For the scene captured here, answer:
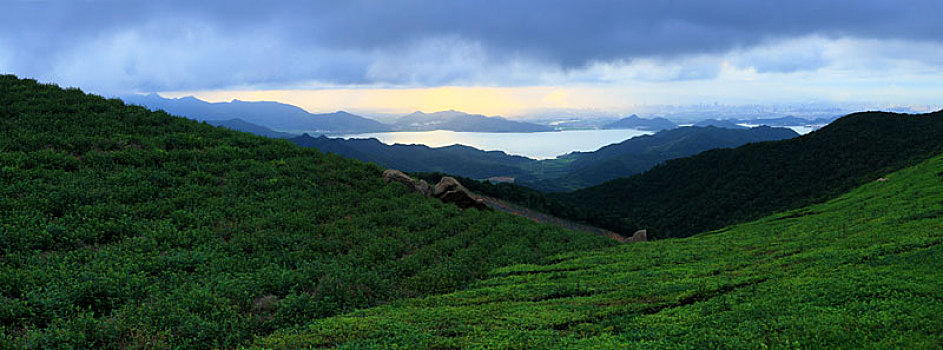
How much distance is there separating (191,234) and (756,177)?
145430 mm

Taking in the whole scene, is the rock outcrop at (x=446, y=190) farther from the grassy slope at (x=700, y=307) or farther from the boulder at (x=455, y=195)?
the grassy slope at (x=700, y=307)

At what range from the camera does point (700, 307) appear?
9.48 metres

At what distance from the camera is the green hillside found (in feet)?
32.1

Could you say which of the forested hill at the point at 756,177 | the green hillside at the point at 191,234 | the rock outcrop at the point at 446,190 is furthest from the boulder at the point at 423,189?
the forested hill at the point at 756,177

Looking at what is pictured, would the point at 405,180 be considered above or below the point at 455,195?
above

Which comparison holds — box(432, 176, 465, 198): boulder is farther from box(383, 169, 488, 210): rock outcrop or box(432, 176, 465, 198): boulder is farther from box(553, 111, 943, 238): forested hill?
box(553, 111, 943, 238): forested hill

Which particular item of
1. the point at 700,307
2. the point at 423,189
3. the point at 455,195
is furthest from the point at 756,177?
the point at 700,307

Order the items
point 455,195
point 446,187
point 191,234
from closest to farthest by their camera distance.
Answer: point 191,234 → point 455,195 → point 446,187

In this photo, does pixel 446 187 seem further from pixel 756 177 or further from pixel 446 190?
pixel 756 177

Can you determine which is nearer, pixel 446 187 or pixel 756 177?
pixel 446 187

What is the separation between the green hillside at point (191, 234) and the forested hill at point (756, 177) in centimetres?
5044

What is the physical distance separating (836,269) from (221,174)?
88.6 feet

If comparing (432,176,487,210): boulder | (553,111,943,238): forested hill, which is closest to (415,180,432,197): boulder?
(432,176,487,210): boulder

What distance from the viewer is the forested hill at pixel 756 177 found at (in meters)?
90.9
